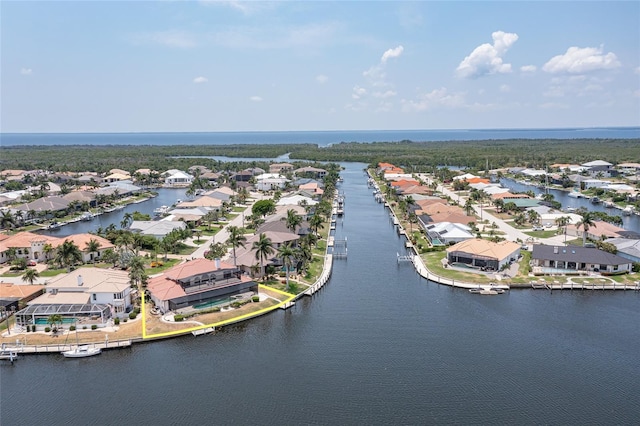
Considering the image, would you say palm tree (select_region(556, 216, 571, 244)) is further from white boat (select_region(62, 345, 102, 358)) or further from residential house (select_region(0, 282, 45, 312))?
residential house (select_region(0, 282, 45, 312))

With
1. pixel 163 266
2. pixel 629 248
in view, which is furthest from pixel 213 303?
pixel 629 248

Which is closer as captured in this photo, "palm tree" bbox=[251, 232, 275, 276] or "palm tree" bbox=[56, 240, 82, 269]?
"palm tree" bbox=[251, 232, 275, 276]

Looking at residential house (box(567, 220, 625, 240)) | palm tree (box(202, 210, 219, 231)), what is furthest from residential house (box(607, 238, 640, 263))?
palm tree (box(202, 210, 219, 231))

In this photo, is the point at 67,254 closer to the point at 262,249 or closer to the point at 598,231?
the point at 262,249

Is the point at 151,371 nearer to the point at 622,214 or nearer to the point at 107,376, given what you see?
the point at 107,376

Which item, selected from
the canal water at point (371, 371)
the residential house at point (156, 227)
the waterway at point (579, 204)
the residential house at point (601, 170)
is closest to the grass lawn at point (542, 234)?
the waterway at point (579, 204)

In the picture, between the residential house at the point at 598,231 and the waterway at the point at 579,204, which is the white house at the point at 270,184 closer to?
the waterway at the point at 579,204
